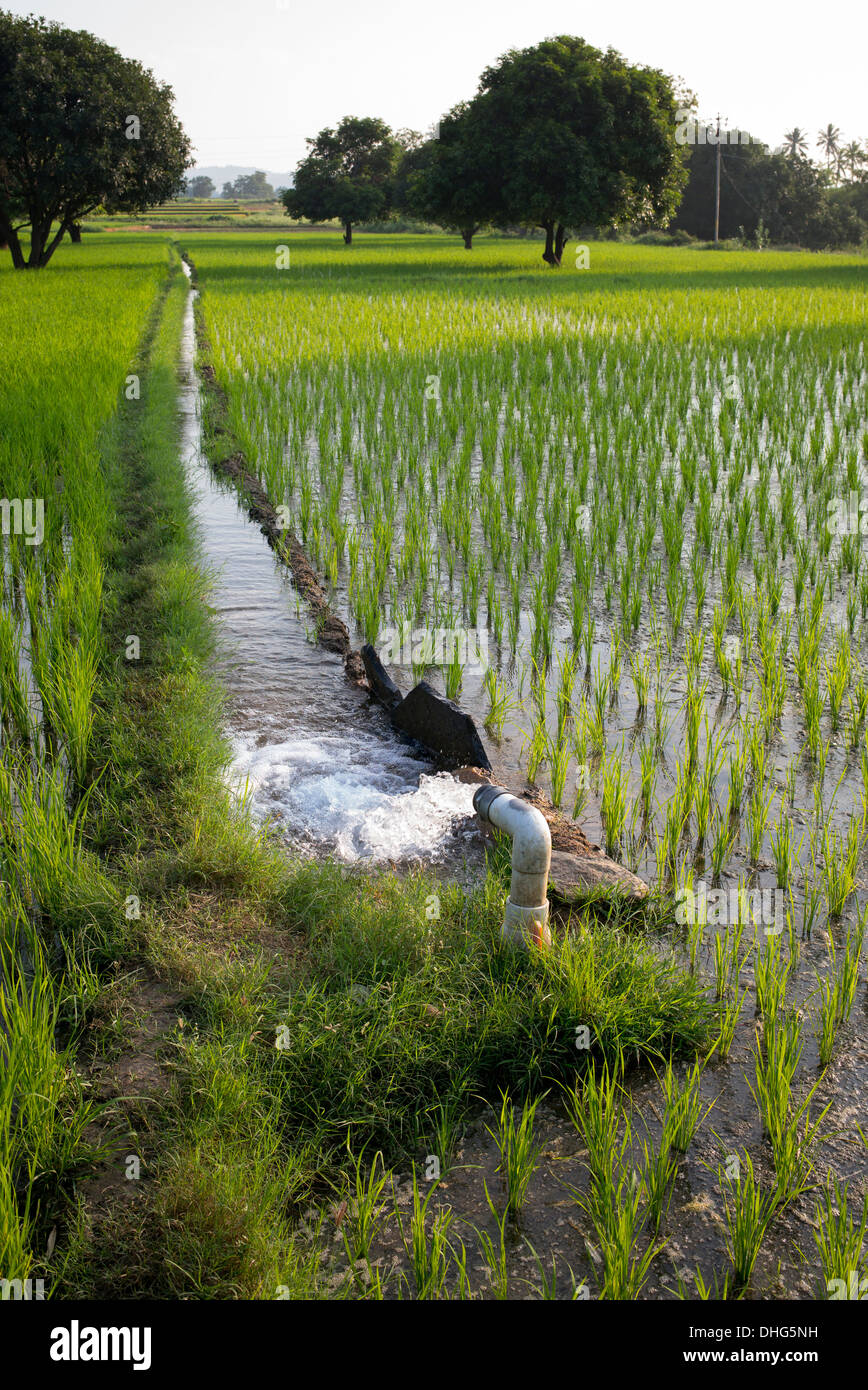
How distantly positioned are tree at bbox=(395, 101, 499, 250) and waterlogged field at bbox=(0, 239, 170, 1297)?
19896mm

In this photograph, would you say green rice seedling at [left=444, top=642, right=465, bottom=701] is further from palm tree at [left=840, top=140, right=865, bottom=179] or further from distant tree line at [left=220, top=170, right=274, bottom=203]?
distant tree line at [left=220, top=170, right=274, bottom=203]

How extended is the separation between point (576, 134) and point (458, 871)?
27908 mm

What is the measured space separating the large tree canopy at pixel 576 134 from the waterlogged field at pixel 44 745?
1898 cm

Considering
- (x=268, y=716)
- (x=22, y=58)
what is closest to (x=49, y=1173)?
(x=268, y=716)

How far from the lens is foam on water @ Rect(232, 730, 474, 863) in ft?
10.7

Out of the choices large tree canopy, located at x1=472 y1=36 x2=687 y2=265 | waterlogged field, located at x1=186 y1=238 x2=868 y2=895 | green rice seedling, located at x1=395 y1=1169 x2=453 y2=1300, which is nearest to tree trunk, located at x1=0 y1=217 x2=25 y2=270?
large tree canopy, located at x1=472 y1=36 x2=687 y2=265

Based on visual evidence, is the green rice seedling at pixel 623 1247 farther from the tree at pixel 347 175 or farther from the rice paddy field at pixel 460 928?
the tree at pixel 347 175

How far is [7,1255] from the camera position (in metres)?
1.74

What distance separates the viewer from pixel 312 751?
385cm

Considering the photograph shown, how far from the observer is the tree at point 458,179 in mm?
26781
